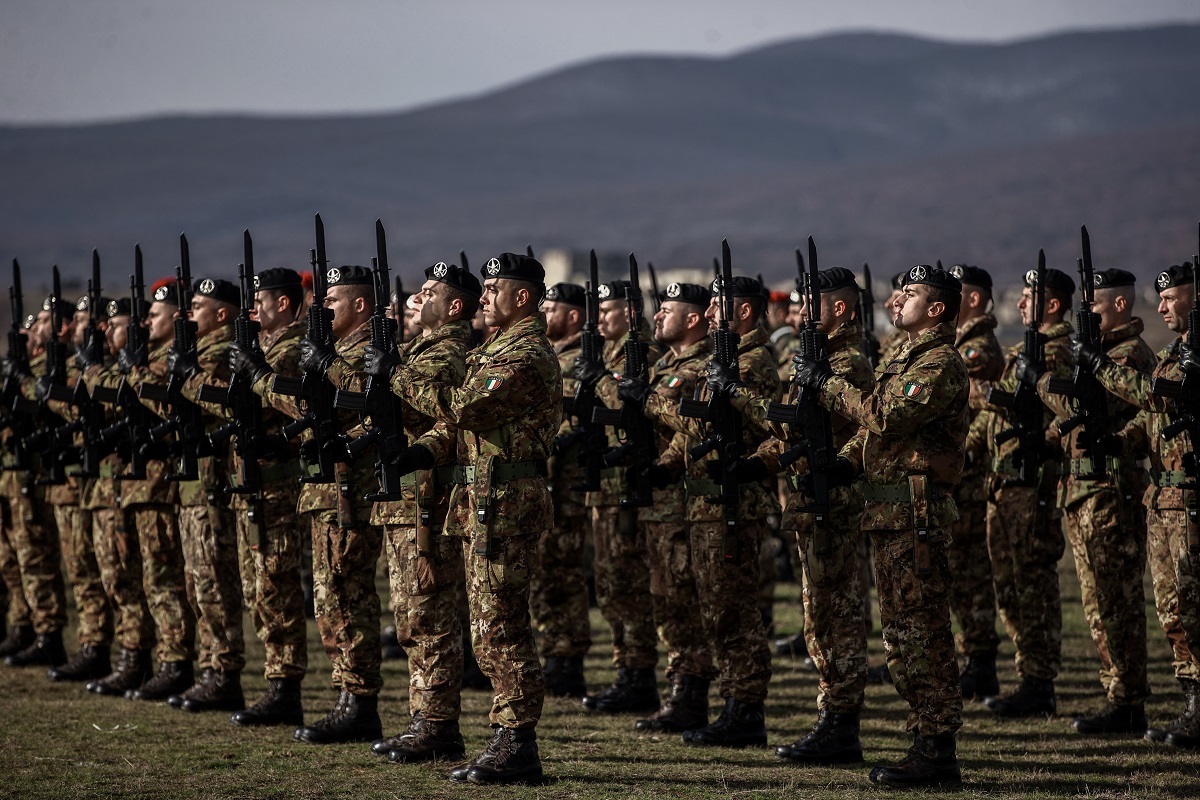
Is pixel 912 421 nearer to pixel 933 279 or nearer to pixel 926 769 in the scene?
pixel 933 279

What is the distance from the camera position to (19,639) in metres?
12.2

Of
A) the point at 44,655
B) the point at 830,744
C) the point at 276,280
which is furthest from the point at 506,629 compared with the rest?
the point at 44,655

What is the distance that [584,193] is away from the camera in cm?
14938

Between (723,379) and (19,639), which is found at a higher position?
(723,379)

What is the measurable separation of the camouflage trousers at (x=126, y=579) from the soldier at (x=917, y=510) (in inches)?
201

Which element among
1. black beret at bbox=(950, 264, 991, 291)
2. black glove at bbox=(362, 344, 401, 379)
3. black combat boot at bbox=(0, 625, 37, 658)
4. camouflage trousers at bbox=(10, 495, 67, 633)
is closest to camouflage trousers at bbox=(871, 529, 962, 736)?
black glove at bbox=(362, 344, 401, 379)

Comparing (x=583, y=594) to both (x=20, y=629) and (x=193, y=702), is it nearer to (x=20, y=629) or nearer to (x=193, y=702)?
(x=193, y=702)

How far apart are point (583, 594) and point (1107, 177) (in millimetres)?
122852

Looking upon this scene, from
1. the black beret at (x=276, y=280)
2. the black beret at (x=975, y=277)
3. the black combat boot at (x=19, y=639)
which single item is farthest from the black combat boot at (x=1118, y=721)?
the black combat boot at (x=19, y=639)

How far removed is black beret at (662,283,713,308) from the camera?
30.8ft

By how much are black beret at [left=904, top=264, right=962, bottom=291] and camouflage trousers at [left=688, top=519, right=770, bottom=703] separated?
176cm

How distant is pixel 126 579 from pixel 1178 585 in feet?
22.2

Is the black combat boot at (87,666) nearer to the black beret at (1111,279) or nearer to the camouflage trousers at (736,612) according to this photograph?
the camouflage trousers at (736,612)

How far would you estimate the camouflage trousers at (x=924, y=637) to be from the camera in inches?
301
